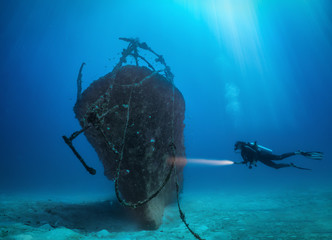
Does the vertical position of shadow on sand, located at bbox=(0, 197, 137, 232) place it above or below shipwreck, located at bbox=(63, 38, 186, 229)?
below

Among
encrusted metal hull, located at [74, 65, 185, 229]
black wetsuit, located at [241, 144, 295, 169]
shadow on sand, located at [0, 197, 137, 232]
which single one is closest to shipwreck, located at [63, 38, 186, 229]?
encrusted metal hull, located at [74, 65, 185, 229]

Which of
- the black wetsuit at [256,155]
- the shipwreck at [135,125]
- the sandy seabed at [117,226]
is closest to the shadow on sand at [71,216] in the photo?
the sandy seabed at [117,226]

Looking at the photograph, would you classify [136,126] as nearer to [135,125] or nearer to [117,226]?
[135,125]

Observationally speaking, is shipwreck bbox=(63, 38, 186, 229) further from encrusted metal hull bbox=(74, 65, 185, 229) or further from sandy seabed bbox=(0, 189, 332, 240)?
sandy seabed bbox=(0, 189, 332, 240)

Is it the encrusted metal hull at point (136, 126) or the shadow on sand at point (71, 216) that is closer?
the shadow on sand at point (71, 216)

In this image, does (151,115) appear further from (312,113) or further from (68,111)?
(68,111)

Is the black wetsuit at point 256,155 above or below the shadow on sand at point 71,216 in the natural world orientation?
above

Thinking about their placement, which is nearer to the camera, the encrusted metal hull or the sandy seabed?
the sandy seabed

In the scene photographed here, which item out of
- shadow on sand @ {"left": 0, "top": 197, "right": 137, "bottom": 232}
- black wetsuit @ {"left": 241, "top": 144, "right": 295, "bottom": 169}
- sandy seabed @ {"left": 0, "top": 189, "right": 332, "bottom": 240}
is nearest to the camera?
sandy seabed @ {"left": 0, "top": 189, "right": 332, "bottom": 240}

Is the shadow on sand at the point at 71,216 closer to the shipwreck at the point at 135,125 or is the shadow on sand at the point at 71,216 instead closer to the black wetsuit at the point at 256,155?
the shipwreck at the point at 135,125

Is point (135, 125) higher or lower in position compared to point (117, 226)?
higher

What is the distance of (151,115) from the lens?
6160 millimetres

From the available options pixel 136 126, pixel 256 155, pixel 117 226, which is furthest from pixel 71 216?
pixel 256 155

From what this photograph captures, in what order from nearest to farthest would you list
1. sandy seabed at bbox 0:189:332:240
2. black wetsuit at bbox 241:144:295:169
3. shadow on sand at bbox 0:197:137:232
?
sandy seabed at bbox 0:189:332:240 → shadow on sand at bbox 0:197:137:232 → black wetsuit at bbox 241:144:295:169
